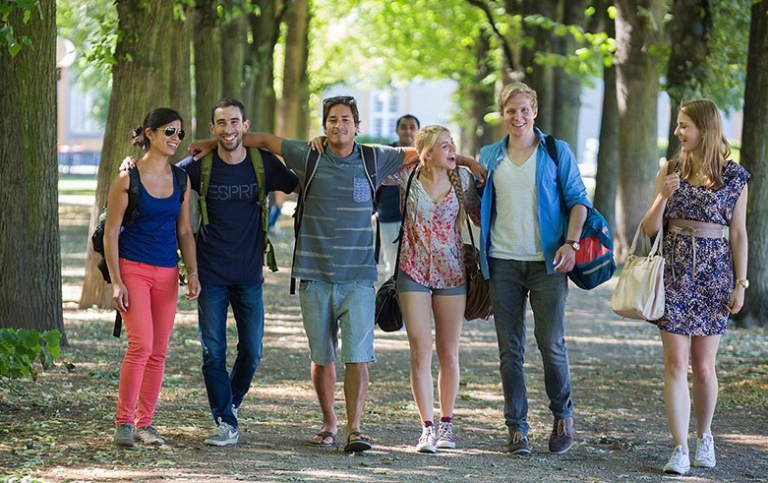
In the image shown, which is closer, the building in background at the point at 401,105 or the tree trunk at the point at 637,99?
the tree trunk at the point at 637,99

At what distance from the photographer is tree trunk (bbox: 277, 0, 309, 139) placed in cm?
3161

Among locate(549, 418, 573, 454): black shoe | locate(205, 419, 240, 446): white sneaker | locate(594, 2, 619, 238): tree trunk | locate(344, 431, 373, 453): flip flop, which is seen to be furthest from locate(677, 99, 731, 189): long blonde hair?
locate(594, 2, 619, 238): tree trunk

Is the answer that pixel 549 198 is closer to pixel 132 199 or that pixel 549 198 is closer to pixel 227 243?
pixel 227 243

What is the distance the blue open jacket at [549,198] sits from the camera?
25.0 ft

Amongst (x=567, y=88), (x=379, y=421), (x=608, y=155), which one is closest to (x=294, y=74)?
(x=567, y=88)

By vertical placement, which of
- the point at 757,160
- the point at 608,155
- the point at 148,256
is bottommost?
the point at 148,256

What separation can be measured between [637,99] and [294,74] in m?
13.8

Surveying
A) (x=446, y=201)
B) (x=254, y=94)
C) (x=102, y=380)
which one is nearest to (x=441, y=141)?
(x=446, y=201)

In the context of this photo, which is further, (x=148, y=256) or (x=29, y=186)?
(x=29, y=186)

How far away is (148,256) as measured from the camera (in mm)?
7387

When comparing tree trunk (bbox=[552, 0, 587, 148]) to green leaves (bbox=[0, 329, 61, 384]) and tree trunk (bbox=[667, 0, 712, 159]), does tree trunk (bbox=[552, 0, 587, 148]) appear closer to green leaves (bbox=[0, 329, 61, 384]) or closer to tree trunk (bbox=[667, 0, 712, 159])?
tree trunk (bbox=[667, 0, 712, 159])

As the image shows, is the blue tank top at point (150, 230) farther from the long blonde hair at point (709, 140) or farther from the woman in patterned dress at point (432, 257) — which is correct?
Answer: the long blonde hair at point (709, 140)

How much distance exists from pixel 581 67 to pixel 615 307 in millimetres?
16544

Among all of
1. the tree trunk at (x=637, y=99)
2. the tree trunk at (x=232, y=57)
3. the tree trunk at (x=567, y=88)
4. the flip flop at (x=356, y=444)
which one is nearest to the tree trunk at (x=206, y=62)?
the tree trunk at (x=232, y=57)
